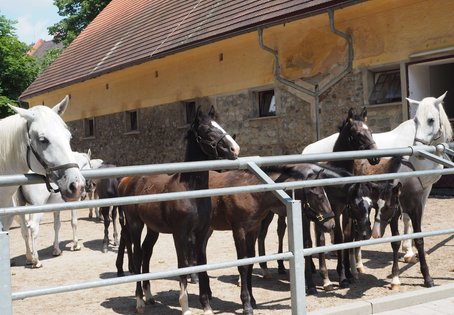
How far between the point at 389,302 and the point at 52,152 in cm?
312

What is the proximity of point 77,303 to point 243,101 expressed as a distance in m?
11.2

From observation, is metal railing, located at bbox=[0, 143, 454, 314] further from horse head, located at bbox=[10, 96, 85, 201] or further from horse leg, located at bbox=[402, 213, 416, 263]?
horse leg, located at bbox=[402, 213, 416, 263]

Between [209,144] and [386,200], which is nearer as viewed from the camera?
[209,144]

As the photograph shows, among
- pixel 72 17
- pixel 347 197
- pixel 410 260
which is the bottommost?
Answer: pixel 410 260

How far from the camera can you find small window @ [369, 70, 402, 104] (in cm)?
1271

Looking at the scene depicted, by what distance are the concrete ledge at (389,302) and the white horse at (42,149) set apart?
224 centimetres

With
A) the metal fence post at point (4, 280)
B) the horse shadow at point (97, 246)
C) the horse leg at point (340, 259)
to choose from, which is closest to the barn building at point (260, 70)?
the horse shadow at point (97, 246)

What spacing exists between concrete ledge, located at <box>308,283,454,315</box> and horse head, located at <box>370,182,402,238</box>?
33.2 inches

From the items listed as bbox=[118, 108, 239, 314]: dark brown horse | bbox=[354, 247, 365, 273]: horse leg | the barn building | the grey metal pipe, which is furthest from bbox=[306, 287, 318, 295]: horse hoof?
the barn building

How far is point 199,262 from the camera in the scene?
18.0 feet

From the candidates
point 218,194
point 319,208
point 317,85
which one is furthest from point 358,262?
point 317,85

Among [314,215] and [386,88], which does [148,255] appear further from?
[386,88]

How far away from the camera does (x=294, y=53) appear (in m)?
14.9

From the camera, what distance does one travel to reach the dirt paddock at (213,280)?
231 inches
